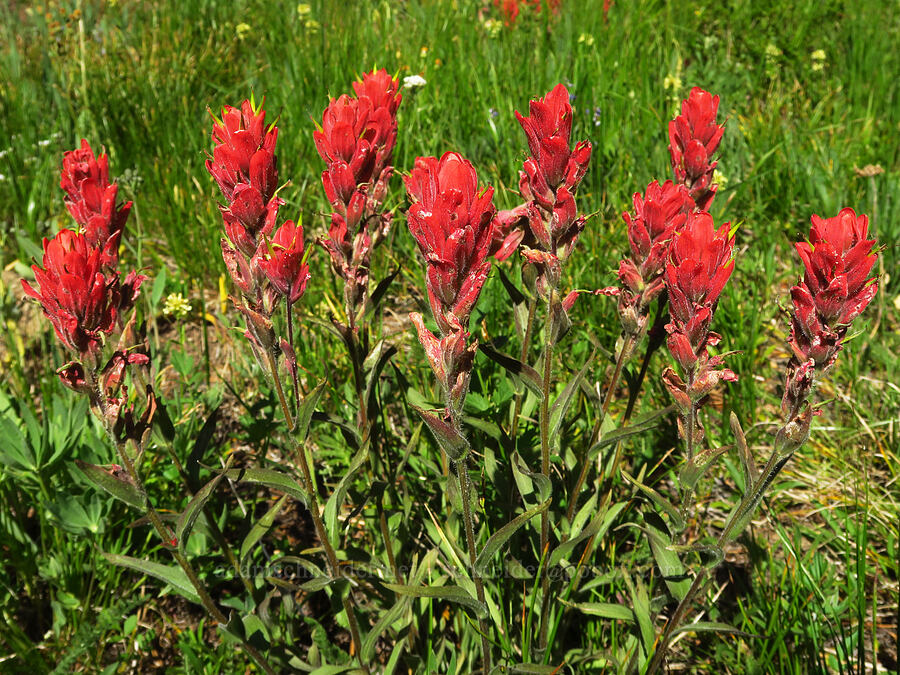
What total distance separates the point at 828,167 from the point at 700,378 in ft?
8.71

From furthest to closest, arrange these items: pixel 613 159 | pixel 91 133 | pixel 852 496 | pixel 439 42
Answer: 1. pixel 439 42
2. pixel 91 133
3. pixel 613 159
4. pixel 852 496

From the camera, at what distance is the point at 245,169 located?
1.34m

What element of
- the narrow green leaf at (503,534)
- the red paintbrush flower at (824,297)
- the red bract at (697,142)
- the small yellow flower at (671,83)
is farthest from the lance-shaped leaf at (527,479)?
the small yellow flower at (671,83)

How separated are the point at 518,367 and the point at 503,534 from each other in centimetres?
34

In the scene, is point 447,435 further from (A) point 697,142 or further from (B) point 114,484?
(A) point 697,142

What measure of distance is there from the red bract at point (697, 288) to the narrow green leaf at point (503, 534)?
1.22 ft

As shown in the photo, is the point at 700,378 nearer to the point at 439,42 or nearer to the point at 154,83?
the point at 439,42

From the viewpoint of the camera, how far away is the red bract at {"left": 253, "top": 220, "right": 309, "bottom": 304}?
133cm

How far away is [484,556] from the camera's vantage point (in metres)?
1.49

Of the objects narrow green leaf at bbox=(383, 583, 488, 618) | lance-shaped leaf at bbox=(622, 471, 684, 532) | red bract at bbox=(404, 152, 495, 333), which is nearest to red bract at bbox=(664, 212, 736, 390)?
lance-shaped leaf at bbox=(622, 471, 684, 532)

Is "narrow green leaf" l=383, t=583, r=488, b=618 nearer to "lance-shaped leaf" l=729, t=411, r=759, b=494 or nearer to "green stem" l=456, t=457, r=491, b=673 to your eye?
"green stem" l=456, t=457, r=491, b=673

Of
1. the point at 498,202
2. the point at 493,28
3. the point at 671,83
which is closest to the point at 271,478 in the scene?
the point at 498,202

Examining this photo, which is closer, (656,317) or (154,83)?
(656,317)

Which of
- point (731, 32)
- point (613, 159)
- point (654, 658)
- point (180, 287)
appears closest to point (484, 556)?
point (654, 658)
